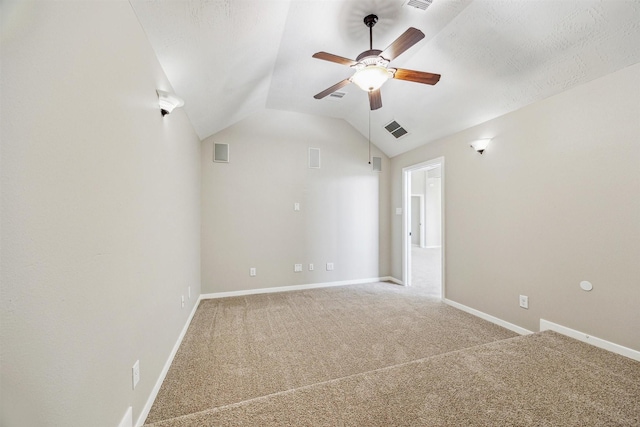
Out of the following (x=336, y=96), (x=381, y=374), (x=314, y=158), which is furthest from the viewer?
(x=314, y=158)

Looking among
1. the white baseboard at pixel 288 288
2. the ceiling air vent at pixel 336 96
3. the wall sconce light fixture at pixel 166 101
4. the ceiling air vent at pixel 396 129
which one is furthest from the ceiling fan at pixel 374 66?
the white baseboard at pixel 288 288

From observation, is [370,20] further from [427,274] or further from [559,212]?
[427,274]

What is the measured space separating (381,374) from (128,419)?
1452mm

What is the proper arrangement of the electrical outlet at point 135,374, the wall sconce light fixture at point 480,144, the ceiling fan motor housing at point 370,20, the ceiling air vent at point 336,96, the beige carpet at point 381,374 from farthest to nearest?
1. the ceiling air vent at point 336,96
2. the wall sconce light fixture at point 480,144
3. the ceiling fan motor housing at point 370,20
4. the electrical outlet at point 135,374
5. the beige carpet at point 381,374

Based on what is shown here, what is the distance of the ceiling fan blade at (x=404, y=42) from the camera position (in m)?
1.64

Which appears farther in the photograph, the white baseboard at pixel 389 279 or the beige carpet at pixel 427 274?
the white baseboard at pixel 389 279

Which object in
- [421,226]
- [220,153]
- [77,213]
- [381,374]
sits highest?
[220,153]

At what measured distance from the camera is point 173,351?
89.9 inches

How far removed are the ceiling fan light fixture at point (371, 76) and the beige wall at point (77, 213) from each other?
1.54 meters

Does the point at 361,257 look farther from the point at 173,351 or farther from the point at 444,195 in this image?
the point at 173,351

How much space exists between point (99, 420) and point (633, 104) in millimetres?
3924

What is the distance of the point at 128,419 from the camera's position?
137 centimetres

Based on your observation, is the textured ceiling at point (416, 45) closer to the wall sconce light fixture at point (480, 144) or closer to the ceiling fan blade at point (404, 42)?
the wall sconce light fixture at point (480, 144)

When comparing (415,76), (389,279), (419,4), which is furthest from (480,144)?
(389,279)
